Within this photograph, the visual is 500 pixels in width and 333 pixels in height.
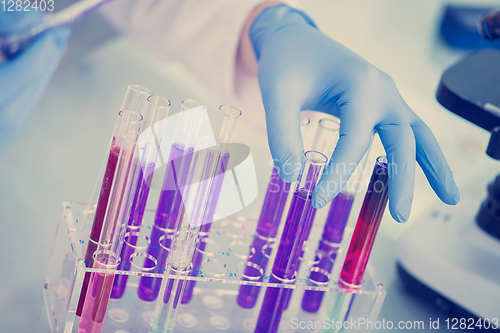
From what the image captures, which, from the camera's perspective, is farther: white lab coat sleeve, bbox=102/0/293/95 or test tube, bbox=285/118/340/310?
white lab coat sleeve, bbox=102/0/293/95

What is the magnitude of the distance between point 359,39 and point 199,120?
2.59 m

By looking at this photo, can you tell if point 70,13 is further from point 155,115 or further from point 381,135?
point 381,135

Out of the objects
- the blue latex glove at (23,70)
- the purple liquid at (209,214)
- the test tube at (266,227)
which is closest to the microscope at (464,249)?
the test tube at (266,227)

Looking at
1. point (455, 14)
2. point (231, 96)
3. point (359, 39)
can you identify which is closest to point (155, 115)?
point (231, 96)

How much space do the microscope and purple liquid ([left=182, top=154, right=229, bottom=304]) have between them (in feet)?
1.65

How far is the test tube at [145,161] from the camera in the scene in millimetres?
808

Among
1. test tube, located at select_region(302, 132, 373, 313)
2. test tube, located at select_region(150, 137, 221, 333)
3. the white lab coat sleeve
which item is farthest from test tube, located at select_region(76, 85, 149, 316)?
the white lab coat sleeve

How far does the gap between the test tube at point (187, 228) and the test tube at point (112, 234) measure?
0.09 m

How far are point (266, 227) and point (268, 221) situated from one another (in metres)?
0.01

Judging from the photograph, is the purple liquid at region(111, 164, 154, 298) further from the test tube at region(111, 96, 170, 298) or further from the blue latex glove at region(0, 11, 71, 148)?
the blue latex glove at region(0, 11, 71, 148)

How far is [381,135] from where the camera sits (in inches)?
39.2

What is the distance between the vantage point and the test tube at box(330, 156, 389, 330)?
2.95 ft

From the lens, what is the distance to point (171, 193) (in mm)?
884

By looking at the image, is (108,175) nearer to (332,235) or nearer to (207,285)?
(207,285)
